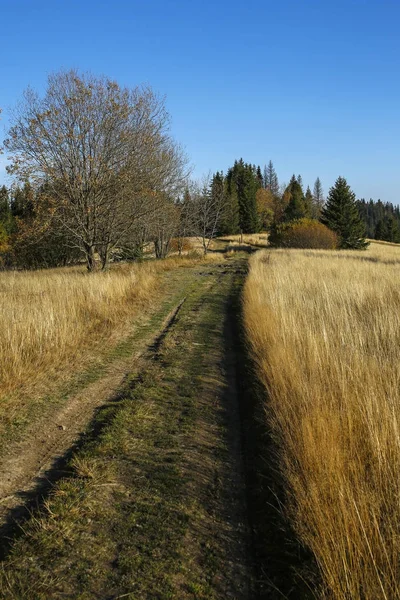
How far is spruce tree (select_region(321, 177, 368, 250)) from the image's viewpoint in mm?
48969

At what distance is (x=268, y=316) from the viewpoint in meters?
7.76

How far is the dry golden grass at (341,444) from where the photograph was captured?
2.19 metres

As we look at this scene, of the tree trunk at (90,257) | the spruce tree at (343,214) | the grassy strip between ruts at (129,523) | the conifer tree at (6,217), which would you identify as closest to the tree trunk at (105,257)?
the tree trunk at (90,257)

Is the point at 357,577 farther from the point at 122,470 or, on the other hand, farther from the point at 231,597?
the point at 122,470

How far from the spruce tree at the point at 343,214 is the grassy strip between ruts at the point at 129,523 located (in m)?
48.0

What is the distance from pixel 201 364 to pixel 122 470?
3109mm

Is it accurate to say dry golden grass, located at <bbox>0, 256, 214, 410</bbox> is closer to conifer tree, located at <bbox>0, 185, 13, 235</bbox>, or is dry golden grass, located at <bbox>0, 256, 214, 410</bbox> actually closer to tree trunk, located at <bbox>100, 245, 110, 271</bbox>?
tree trunk, located at <bbox>100, 245, 110, 271</bbox>

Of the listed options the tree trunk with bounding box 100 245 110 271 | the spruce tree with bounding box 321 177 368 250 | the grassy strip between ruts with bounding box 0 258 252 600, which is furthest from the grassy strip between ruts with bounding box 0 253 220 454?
the spruce tree with bounding box 321 177 368 250

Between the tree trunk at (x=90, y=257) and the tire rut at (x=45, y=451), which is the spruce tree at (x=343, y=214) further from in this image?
the tire rut at (x=45, y=451)

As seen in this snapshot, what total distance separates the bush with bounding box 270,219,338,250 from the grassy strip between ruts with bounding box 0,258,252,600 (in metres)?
38.1

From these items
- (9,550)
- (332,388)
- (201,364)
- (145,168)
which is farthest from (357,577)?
(145,168)

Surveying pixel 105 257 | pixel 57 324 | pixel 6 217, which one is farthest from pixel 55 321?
pixel 6 217

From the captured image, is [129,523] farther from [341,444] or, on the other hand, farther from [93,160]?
[93,160]

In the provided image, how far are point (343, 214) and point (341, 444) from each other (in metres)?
49.8
